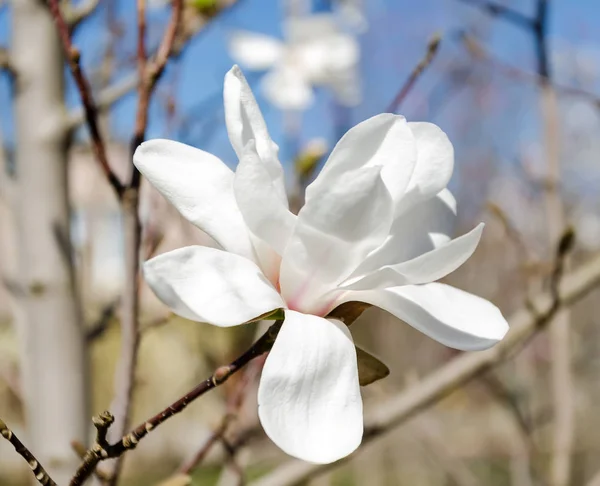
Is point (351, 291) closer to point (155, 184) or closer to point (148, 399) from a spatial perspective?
point (155, 184)

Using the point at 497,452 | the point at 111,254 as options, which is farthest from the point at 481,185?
the point at 111,254

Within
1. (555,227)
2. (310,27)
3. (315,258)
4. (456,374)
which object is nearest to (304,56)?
(310,27)

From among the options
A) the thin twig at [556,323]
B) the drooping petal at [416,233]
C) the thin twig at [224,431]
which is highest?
the drooping petal at [416,233]

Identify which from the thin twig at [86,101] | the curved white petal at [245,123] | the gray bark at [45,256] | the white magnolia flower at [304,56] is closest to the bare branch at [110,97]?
the gray bark at [45,256]

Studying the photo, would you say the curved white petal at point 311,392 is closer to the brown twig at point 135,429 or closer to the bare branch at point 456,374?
the brown twig at point 135,429

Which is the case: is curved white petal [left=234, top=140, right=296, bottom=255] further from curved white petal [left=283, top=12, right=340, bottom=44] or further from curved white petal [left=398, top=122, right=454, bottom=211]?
curved white petal [left=283, top=12, right=340, bottom=44]

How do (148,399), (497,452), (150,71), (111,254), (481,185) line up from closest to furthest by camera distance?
(150,71)
(481,185)
(148,399)
(497,452)
(111,254)

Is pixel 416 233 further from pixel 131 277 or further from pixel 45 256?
pixel 45 256
